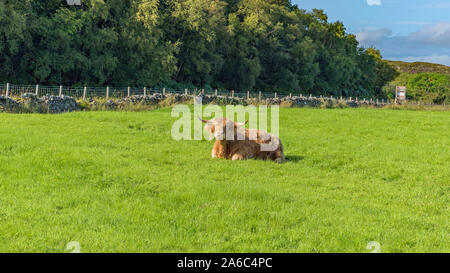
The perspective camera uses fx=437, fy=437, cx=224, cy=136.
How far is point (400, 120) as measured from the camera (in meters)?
27.8

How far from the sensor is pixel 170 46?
50.6m

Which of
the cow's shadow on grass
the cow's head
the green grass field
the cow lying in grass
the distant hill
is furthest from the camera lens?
the distant hill

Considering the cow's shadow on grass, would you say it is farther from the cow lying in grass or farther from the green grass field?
the cow lying in grass

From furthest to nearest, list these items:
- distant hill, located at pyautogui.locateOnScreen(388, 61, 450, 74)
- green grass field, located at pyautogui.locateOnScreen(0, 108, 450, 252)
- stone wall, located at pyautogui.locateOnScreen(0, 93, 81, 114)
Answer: distant hill, located at pyautogui.locateOnScreen(388, 61, 450, 74)
stone wall, located at pyautogui.locateOnScreen(0, 93, 81, 114)
green grass field, located at pyautogui.locateOnScreen(0, 108, 450, 252)

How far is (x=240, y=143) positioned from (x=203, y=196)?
476 cm

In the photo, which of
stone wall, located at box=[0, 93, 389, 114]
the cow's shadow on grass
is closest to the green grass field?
the cow's shadow on grass

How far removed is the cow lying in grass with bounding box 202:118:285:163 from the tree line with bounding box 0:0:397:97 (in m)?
28.1

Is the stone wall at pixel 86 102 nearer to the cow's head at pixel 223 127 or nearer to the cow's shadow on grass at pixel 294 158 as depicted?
the cow's head at pixel 223 127

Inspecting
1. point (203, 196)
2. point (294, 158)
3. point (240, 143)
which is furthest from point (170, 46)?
point (203, 196)

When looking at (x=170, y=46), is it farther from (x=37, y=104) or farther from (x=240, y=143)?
(x=240, y=143)

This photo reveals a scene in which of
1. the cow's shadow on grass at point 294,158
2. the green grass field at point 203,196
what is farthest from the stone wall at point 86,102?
the cow's shadow on grass at point 294,158

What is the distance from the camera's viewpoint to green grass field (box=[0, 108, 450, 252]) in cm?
616

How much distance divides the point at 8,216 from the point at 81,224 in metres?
1.29

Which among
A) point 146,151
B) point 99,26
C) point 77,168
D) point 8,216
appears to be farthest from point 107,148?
point 99,26
